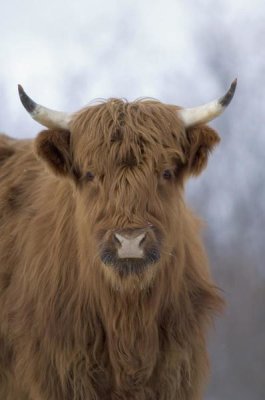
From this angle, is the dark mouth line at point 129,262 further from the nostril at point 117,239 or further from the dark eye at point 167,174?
the dark eye at point 167,174

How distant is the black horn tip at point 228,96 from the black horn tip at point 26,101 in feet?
4.44

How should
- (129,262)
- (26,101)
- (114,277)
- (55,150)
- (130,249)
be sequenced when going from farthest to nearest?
(55,150) → (26,101) → (114,277) → (129,262) → (130,249)

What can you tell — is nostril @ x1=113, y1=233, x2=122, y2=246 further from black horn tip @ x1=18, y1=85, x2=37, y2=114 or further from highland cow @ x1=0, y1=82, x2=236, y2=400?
black horn tip @ x1=18, y1=85, x2=37, y2=114

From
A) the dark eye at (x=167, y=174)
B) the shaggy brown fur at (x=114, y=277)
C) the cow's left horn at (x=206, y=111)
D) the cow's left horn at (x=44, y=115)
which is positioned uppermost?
the cow's left horn at (x=206, y=111)

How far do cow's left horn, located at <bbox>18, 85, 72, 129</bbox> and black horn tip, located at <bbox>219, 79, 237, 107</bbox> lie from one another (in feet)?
3.91

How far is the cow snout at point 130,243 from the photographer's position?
530cm

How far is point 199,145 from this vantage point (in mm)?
6109

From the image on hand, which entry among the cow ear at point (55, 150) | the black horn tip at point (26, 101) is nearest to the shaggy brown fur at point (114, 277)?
the cow ear at point (55, 150)

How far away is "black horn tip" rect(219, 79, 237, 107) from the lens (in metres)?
5.61

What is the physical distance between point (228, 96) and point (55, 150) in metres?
1.37

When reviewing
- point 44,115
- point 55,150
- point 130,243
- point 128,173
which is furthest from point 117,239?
point 44,115

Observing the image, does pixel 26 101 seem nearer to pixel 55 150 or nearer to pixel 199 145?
pixel 55 150

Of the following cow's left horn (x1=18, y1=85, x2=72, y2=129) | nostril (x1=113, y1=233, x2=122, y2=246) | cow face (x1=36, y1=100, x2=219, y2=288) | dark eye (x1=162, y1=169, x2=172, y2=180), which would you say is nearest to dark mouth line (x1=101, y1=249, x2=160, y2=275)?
cow face (x1=36, y1=100, x2=219, y2=288)

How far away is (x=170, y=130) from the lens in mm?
6039
